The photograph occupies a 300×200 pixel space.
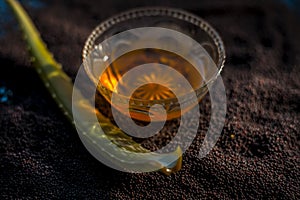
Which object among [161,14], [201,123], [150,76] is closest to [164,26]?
[161,14]

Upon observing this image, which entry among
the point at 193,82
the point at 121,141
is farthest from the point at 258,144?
the point at 121,141

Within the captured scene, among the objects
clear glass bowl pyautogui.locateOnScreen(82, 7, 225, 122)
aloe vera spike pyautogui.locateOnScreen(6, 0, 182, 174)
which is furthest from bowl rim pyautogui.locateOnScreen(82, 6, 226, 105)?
aloe vera spike pyautogui.locateOnScreen(6, 0, 182, 174)

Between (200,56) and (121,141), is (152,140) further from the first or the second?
(200,56)

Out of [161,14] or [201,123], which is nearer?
[201,123]

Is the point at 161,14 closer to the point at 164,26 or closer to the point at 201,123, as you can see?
the point at 164,26

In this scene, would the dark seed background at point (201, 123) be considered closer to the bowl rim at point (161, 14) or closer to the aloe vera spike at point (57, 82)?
the aloe vera spike at point (57, 82)

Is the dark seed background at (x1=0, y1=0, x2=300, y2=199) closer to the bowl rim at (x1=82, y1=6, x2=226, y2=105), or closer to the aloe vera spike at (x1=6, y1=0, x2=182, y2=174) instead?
the aloe vera spike at (x1=6, y1=0, x2=182, y2=174)
